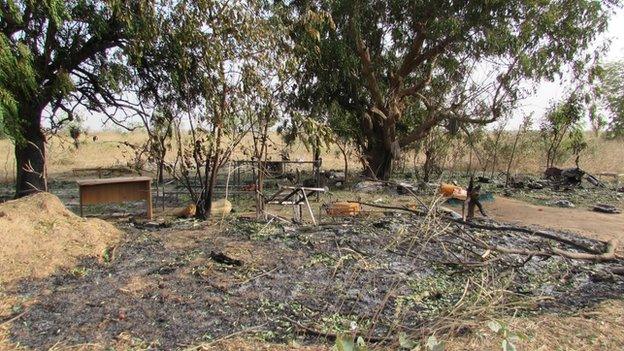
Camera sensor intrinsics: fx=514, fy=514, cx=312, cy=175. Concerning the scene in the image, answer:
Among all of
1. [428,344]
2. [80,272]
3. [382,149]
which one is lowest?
[80,272]

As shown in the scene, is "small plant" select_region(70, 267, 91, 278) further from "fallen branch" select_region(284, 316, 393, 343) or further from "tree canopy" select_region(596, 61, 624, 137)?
"tree canopy" select_region(596, 61, 624, 137)

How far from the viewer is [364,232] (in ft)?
20.8

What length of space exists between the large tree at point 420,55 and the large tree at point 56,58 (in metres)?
3.05

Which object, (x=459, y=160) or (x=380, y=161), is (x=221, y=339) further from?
(x=459, y=160)

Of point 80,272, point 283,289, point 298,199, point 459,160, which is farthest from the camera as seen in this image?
point 459,160

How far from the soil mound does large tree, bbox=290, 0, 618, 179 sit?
5.16 m

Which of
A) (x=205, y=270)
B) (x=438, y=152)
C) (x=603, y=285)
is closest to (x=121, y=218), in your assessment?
(x=205, y=270)

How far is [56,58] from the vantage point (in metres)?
9.34

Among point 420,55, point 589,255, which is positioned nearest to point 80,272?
point 589,255

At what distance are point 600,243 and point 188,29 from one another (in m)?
6.53

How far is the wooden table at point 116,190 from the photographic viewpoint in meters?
8.26

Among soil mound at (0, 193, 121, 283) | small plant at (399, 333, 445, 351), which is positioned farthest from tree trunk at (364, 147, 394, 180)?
small plant at (399, 333, 445, 351)

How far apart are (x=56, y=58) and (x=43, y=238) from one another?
523 cm

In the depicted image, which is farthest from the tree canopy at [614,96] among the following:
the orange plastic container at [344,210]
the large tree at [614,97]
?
the orange plastic container at [344,210]
